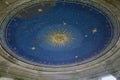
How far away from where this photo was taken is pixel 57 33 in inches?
350

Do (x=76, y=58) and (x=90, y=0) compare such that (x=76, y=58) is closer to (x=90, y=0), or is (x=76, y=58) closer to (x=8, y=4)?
(x=90, y=0)

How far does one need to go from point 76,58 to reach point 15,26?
2.31 meters

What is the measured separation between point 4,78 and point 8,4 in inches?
107

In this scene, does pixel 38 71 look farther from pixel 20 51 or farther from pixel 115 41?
pixel 115 41

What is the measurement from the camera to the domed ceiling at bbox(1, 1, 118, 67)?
26.5 ft

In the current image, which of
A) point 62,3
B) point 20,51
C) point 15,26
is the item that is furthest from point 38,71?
point 62,3

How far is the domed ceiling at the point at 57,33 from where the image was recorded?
26.5 feet

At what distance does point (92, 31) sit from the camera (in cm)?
868

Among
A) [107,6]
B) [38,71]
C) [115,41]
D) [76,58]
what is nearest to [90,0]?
[107,6]

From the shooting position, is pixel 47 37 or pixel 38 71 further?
pixel 38 71

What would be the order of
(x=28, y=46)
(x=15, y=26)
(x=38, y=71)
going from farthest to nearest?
(x=38, y=71) → (x=28, y=46) → (x=15, y=26)

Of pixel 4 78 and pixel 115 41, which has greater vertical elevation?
pixel 115 41

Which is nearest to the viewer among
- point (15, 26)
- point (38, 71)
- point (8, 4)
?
point (8, 4)

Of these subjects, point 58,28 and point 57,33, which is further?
point 57,33
